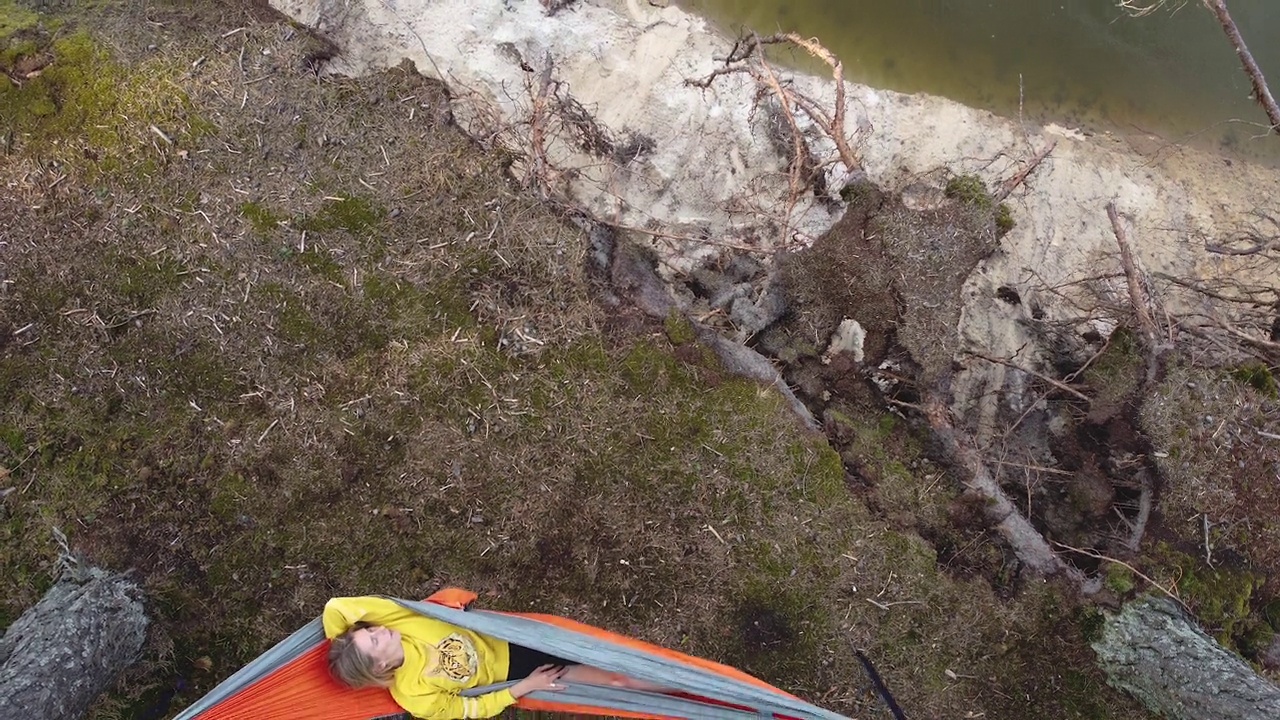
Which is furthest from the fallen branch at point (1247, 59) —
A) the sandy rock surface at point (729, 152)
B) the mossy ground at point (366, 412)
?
the mossy ground at point (366, 412)

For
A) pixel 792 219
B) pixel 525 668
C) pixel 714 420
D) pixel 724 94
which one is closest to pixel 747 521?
pixel 714 420

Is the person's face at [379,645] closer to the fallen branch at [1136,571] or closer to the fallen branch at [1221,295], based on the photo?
the fallen branch at [1136,571]

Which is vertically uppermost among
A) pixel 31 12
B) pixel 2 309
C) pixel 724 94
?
pixel 724 94

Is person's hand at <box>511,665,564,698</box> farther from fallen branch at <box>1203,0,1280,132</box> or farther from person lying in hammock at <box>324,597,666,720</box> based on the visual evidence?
fallen branch at <box>1203,0,1280,132</box>

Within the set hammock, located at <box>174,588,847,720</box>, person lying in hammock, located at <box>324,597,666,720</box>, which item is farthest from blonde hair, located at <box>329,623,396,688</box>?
hammock, located at <box>174,588,847,720</box>

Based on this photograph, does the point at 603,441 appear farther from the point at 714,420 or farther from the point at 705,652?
the point at 705,652

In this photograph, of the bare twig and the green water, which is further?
the green water

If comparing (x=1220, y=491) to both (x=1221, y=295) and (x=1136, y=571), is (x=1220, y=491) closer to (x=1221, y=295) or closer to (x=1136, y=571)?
(x=1136, y=571)

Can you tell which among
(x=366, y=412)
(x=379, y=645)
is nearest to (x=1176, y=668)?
(x=379, y=645)
